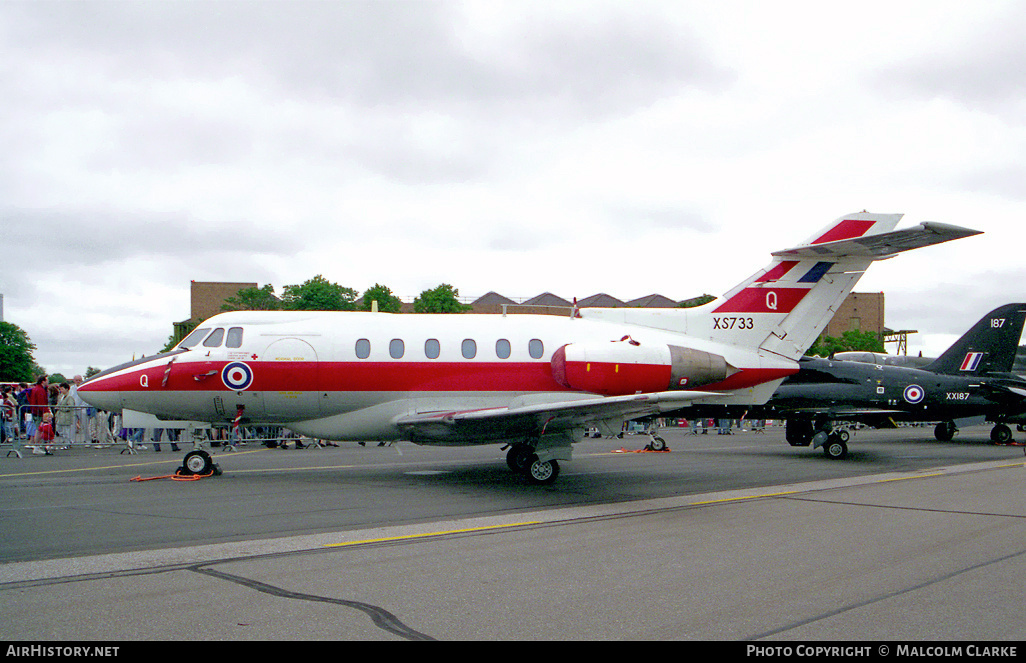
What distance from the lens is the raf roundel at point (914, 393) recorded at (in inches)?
828

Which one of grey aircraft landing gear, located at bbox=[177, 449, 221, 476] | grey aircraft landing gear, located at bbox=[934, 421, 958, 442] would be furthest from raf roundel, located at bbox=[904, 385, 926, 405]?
grey aircraft landing gear, located at bbox=[177, 449, 221, 476]

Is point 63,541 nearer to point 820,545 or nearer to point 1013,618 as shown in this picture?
point 820,545

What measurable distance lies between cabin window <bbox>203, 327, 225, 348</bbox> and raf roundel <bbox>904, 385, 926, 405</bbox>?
1860cm

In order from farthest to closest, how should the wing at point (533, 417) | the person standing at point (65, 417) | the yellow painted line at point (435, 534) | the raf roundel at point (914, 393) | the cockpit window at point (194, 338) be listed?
the raf roundel at point (914, 393) → the person standing at point (65, 417) → the cockpit window at point (194, 338) → the wing at point (533, 417) → the yellow painted line at point (435, 534)

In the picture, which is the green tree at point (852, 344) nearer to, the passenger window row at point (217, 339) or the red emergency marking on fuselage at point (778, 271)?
the red emergency marking on fuselage at point (778, 271)

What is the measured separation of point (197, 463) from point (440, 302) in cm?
4969

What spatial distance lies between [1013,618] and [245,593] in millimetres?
5796

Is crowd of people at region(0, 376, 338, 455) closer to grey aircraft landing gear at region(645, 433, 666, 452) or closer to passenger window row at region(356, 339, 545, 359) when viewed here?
passenger window row at region(356, 339, 545, 359)

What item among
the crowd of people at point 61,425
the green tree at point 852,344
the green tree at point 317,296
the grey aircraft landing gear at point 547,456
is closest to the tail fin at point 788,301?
the grey aircraft landing gear at point 547,456

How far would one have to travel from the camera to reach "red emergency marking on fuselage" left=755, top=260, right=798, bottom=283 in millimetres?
15539

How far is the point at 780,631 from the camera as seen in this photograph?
4.87 meters

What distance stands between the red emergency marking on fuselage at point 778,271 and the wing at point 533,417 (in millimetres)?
4393

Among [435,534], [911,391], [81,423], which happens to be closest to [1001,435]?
[911,391]

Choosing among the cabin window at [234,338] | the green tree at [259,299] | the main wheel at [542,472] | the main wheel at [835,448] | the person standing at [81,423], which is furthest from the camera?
the green tree at [259,299]
